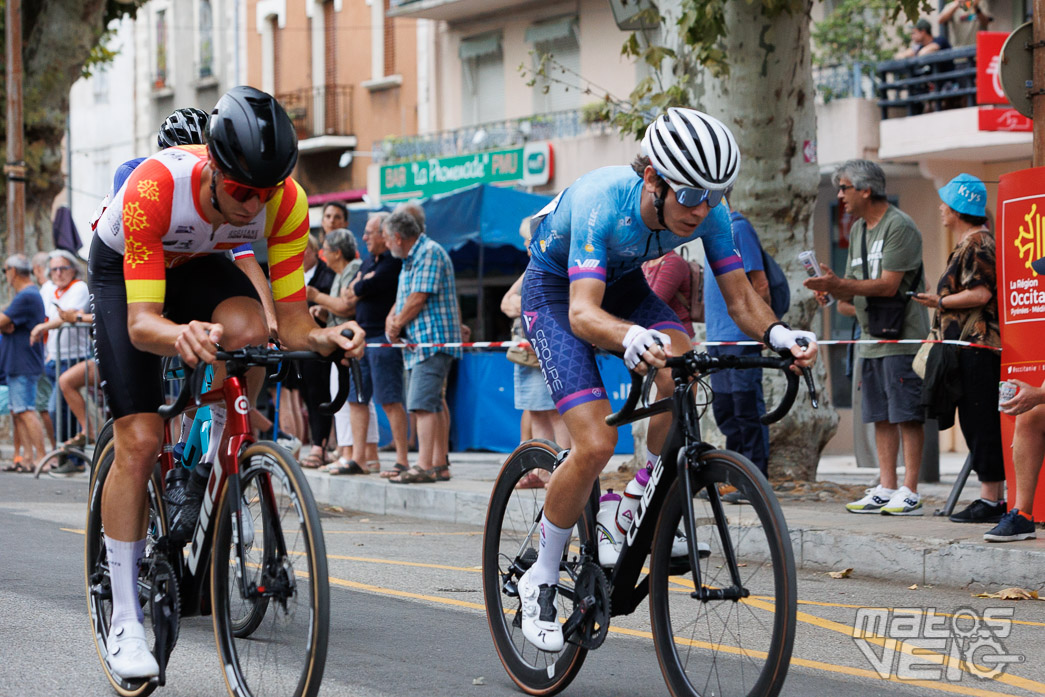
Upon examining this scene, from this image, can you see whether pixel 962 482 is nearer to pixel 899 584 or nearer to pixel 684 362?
pixel 899 584

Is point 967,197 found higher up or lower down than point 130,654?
higher up

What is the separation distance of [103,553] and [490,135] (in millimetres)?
21386

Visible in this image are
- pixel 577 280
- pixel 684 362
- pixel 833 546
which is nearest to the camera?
pixel 684 362

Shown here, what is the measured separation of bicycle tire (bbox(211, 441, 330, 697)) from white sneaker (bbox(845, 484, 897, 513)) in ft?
18.3

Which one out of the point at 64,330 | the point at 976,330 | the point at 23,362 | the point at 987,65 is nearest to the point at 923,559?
the point at 976,330

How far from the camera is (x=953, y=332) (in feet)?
29.1

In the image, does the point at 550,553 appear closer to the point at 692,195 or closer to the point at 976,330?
the point at 692,195

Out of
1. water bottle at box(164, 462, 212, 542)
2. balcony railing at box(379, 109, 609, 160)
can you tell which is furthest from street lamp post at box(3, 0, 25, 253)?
water bottle at box(164, 462, 212, 542)

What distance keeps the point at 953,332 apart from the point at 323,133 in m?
23.4

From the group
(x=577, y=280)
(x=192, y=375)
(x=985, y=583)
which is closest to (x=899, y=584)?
(x=985, y=583)

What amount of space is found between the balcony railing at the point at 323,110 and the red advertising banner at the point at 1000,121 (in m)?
17.4

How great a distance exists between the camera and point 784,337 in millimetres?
4641

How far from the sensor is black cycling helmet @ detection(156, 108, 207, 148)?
5.80m

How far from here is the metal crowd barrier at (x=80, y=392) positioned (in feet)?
45.6
